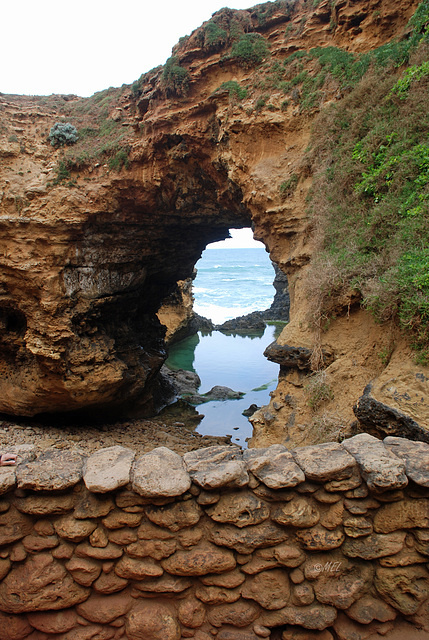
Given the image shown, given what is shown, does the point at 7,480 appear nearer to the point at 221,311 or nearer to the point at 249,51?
the point at 249,51

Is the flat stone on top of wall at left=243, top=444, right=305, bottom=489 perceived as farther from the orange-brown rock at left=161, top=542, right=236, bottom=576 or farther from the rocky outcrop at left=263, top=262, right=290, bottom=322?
the rocky outcrop at left=263, top=262, right=290, bottom=322

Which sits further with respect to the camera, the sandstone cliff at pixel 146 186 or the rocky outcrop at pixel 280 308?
the rocky outcrop at pixel 280 308

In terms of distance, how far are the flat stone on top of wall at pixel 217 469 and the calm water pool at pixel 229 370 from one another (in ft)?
24.6

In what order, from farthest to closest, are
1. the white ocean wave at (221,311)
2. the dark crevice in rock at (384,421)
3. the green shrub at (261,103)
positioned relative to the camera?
the white ocean wave at (221,311) → the green shrub at (261,103) → the dark crevice in rock at (384,421)

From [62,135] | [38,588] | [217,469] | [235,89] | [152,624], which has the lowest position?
[152,624]

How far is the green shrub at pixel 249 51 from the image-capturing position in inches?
325

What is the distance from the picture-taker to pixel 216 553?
2564 millimetres

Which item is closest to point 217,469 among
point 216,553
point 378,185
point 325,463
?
point 216,553

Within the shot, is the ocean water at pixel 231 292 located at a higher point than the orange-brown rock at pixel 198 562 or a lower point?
lower

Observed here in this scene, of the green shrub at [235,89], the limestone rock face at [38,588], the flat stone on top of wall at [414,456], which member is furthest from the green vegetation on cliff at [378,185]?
the limestone rock face at [38,588]

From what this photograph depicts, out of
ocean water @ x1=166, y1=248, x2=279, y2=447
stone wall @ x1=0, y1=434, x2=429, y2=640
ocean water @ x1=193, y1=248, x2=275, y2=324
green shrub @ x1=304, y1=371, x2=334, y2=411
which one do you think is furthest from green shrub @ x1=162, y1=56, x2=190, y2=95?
ocean water @ x1=193, y1=248, x2=275, y2=324

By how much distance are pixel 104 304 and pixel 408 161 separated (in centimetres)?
801

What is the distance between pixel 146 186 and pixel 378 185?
595cm

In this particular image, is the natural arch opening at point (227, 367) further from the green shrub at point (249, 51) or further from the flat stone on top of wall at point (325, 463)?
the green shrub at point (249, 51)
